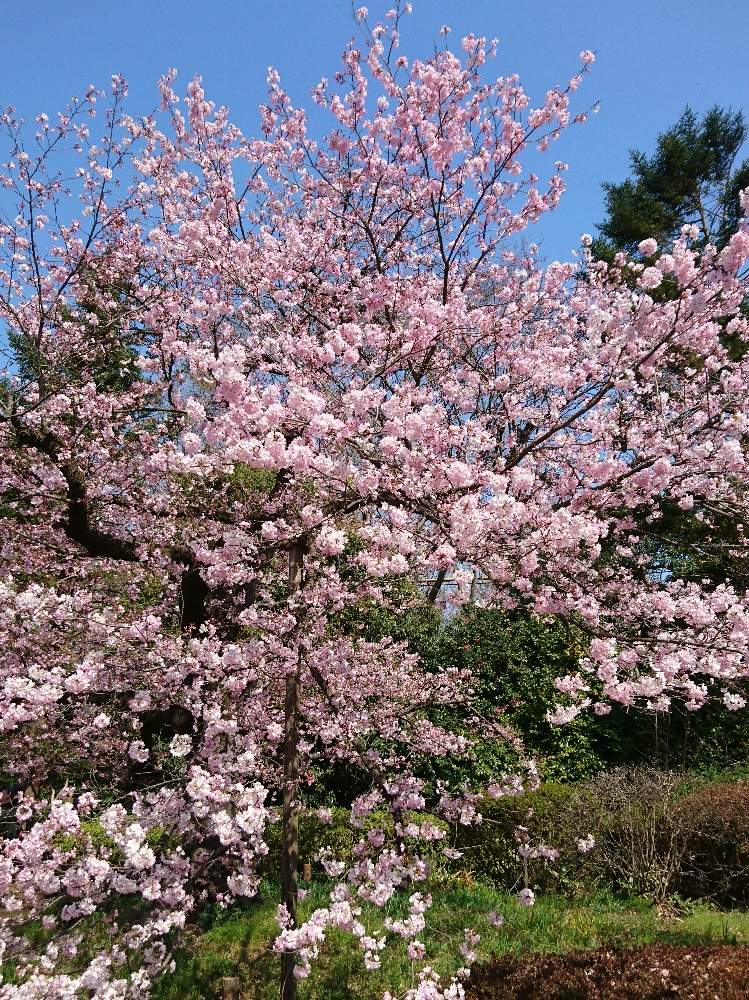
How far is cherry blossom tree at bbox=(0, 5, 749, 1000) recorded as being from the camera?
384 cm

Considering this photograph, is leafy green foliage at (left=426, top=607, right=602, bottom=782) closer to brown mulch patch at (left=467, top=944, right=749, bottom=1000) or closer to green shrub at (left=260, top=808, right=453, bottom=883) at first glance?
→ green shrub at (left=260, top=808, right=453, bottom=883)

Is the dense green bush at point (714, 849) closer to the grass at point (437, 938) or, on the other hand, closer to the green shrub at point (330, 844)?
the grass at point (437, 938)

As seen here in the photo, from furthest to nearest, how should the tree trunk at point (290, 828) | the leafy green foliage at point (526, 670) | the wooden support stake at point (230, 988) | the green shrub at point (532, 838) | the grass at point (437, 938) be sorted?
1. the leafy green foliage at point (526, 670)
2. the green shrub at point (532, 838)
3. the grass at point (437, 938)
4. the wooden support stake at point (230, 988)
5. the tree trunk at point (290, 828)

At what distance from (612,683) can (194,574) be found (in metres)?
3.43

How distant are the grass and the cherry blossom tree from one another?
0.85 ft

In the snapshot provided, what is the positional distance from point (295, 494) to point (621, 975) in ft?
10.9

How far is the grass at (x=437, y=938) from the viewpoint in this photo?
4.57 meters

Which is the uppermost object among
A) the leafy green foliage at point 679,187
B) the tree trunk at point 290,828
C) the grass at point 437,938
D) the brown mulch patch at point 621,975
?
the leafy green foliage at point 679,187

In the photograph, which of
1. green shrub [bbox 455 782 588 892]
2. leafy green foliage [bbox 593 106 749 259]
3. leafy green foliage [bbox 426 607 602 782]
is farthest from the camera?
leafy green foliage [bbox 593 106 749 259]

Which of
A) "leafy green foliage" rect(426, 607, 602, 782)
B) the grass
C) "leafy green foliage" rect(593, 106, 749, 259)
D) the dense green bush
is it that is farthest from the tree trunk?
"leafy green foliage" rect(593, 106, 749, 259)

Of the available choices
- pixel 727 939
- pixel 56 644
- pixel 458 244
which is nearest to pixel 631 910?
pixel 727 939

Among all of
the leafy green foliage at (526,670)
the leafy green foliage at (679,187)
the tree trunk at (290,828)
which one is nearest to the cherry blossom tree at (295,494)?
the tree trunk at (290,828)

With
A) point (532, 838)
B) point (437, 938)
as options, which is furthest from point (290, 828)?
point (532, 838)

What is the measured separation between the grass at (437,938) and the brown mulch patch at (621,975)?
0.44 meters
